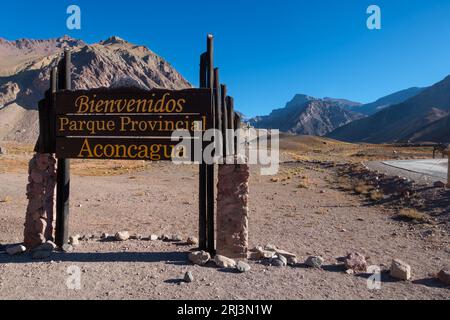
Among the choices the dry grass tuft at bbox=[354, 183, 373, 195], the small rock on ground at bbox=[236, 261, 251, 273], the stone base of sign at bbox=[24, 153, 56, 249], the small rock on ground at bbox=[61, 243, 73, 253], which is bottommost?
the small rock on ground at bbox=[236, 261, 251, 273]

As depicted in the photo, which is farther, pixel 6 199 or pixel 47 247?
pixel 6 199

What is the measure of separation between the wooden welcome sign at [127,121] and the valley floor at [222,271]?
2.33 metres

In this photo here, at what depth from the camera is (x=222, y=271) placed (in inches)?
296

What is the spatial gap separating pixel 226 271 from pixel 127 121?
4035 millimetres

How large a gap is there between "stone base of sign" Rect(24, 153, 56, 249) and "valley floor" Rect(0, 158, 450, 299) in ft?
2.22

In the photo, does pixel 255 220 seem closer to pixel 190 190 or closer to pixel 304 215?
pixel 304 215

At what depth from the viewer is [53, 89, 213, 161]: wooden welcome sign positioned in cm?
866

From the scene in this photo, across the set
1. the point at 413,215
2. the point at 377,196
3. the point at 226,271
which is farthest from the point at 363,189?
the point at 226,271

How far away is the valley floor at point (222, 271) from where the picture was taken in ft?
21.8

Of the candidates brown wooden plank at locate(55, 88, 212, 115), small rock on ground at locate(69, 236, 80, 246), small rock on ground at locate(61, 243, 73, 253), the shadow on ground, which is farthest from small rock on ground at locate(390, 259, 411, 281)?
small rock on ground at locate(69, 236, 80, 246)

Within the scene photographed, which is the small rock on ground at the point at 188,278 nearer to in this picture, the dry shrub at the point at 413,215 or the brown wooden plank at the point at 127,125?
the brown wooden plank at the point at 127,125

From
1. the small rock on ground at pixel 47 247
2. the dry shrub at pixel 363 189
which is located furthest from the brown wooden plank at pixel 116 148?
the dry shrub at pixel 363 189

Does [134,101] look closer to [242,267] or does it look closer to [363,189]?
[242,267]

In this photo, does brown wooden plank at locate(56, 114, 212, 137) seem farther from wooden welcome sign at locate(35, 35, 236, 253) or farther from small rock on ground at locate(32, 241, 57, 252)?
small rock on ground at locate(32, 241, 57, 252)
